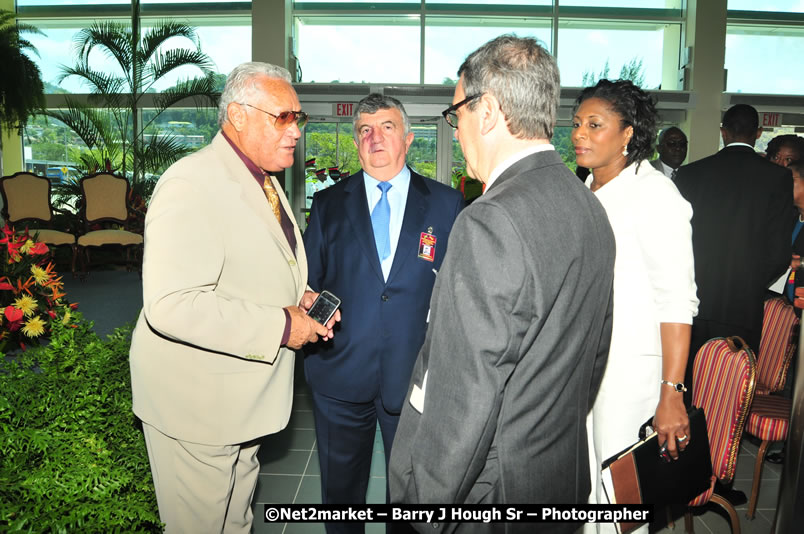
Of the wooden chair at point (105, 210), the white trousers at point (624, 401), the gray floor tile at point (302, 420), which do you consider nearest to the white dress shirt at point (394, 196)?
the white trousers at point (624, 401)

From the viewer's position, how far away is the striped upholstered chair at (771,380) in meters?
2.80

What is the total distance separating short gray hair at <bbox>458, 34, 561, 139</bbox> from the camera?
1103mm

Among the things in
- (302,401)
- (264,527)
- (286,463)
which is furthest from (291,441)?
(264,527)

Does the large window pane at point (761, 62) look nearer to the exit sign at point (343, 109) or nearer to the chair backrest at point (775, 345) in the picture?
the exit sign at point (343, 109)

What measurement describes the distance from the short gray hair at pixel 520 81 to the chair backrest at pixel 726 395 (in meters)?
1.50

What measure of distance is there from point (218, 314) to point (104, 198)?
8.24 meters

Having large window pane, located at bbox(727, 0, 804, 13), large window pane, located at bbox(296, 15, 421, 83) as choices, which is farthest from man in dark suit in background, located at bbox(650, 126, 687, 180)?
large window pane, located at bbox(727, 0, 804, 13)

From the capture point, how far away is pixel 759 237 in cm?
313

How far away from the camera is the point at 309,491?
301 centimetres

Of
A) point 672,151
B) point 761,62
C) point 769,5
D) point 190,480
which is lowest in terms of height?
point 190,480

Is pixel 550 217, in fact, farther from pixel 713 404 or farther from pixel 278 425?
pixel 713 404

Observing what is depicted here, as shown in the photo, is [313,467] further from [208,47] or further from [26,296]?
[208,47]

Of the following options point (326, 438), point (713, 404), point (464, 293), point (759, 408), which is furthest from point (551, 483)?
point (759, 408)

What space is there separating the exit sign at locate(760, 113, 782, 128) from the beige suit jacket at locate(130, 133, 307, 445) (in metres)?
11.4
